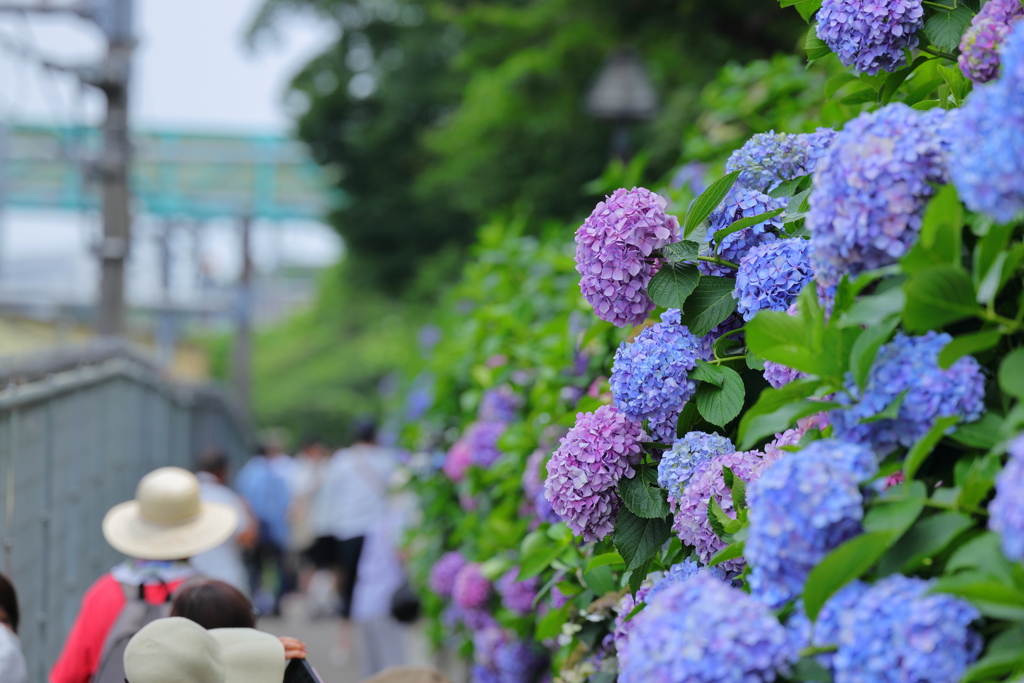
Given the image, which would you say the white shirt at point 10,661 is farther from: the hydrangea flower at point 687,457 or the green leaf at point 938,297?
the green leaf at point 938,297

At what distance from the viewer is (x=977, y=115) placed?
124 cm

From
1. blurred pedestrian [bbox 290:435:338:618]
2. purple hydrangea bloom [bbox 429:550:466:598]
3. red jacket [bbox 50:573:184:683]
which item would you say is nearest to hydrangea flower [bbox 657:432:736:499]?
red jacket [bbox 50:573:184:683]

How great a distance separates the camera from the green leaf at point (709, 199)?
1.89m

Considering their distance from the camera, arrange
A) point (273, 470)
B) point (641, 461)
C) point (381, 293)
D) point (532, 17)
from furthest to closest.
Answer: point (381, 293), point (273, 470), point (532, 17), point (641, 461)

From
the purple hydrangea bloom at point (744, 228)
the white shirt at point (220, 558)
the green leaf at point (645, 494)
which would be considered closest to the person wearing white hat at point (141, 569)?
the white shirt at point (220, 558)

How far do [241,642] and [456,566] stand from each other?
2399mm

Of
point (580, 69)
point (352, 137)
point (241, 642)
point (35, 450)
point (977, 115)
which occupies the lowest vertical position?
point (352, 137)

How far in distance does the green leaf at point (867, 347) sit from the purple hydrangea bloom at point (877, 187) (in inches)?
3.8

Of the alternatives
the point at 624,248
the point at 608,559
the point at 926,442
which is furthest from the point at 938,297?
the point at 608,559

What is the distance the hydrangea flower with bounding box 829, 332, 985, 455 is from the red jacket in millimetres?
2814

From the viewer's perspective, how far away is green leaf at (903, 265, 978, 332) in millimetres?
1300

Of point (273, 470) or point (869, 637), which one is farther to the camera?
point (273, 470)

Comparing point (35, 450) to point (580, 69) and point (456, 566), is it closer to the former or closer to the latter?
point (456, 566)

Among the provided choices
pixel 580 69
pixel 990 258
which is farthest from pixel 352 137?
pixel 990 258
